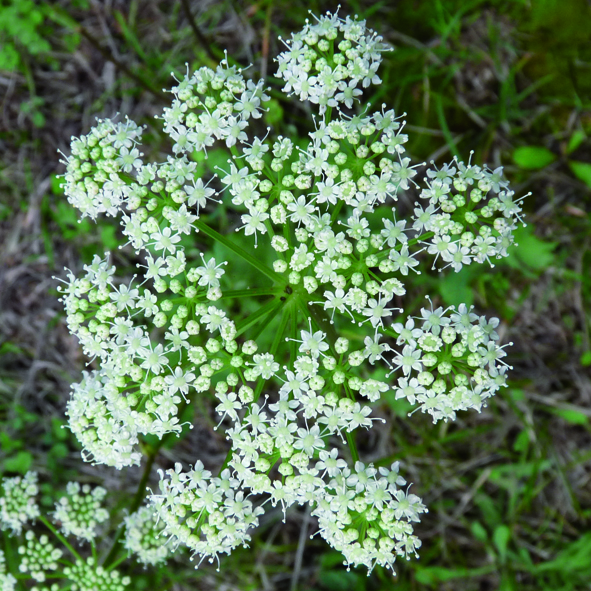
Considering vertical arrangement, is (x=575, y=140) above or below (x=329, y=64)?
above

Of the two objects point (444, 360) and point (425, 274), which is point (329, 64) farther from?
point (425, 274)

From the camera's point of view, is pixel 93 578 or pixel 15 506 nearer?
pixel 93 578

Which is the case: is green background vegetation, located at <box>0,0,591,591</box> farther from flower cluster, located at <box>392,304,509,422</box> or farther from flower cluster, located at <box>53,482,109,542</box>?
flower cluster, located at <box>392,304,509,422</box>

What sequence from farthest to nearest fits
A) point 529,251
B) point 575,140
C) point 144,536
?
point 575,140, point 529,251, point 144,536

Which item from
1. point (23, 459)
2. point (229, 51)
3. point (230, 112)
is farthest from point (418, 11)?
point (23, 459)

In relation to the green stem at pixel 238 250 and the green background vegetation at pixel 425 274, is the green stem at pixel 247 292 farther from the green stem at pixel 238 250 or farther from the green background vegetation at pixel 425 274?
the green background vegetation at pixel 425 274

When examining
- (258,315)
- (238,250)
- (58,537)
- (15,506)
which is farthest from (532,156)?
(15,506)

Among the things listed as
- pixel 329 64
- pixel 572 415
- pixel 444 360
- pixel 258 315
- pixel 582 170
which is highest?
pixel 582 170
